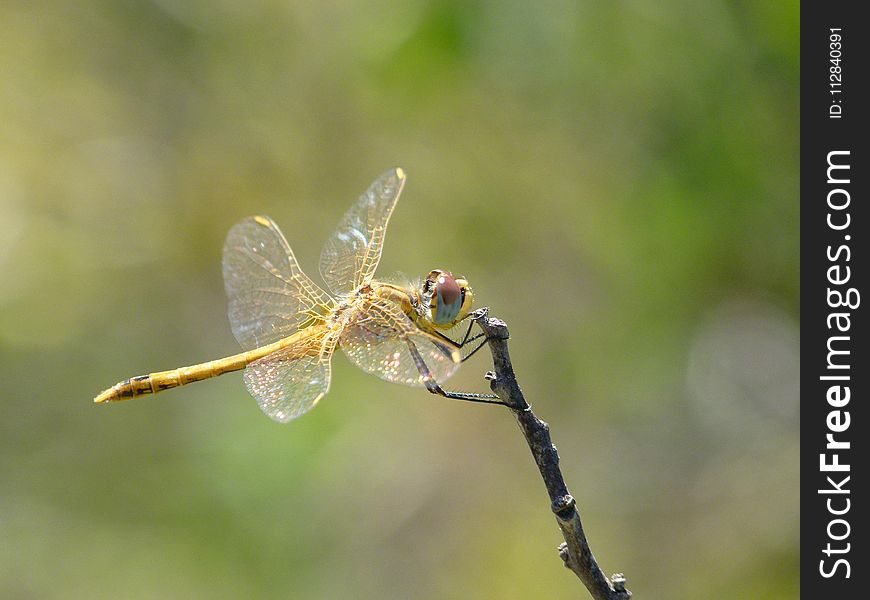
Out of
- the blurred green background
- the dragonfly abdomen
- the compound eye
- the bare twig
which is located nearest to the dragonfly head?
the compound eye

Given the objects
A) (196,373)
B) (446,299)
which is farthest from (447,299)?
(196,373)

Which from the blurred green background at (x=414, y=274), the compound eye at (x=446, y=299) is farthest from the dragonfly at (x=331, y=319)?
the blurred green background at (x=414, y=274)

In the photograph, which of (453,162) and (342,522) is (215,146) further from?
(342,522)

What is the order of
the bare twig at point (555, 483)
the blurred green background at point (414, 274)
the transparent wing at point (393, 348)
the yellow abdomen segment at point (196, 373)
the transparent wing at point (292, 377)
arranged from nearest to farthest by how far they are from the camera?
the bare twig at point (555, 483) < the transparent wing at point (393, 348) < the transparent wing at point (292, 377) < the yellow abdomen segment at point (196, 373) < the blurred green background at point (414, 274)

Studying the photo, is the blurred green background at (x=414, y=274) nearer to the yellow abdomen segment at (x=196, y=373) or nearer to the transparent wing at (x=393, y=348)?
the yellow abdomen segment at (x=196, y=373)

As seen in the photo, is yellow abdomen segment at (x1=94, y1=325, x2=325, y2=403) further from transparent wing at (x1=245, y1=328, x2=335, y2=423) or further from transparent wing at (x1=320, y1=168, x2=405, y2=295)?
transparent wing at (x1=320, y1=168, x2=405, y2=295)
